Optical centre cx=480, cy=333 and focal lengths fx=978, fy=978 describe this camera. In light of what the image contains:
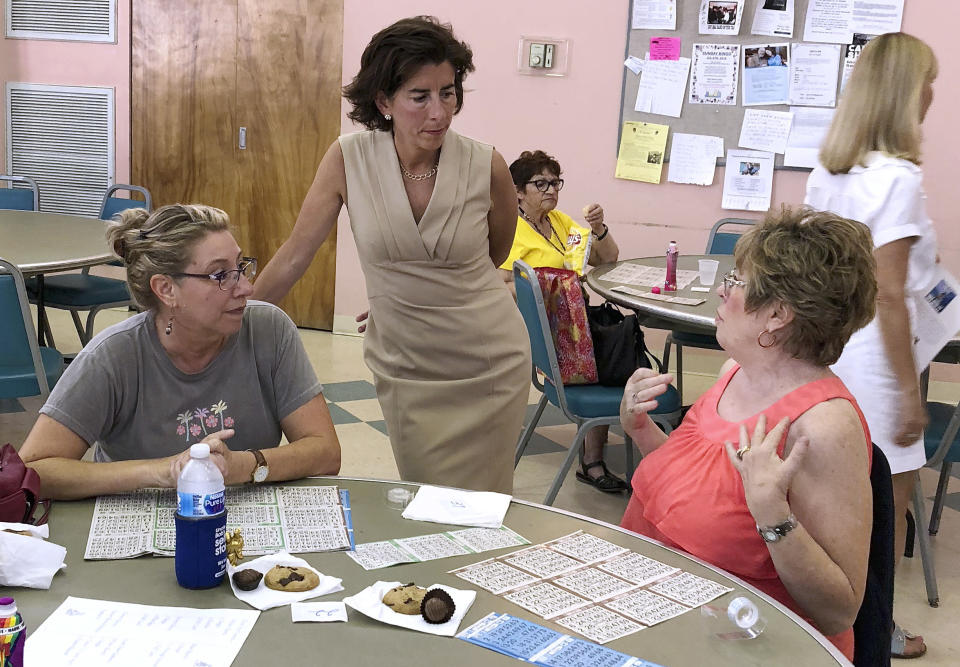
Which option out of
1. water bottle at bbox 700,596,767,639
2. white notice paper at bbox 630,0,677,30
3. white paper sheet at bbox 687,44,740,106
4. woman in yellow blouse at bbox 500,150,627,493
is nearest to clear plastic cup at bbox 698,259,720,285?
woman in yellow blouse at bbox 500,150,627,493

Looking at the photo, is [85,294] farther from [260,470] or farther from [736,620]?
[736,620]

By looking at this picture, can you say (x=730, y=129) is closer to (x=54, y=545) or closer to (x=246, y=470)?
(x=246, y=470)

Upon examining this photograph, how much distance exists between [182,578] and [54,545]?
20 centimetres

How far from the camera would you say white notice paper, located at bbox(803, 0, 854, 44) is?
4.99 meters

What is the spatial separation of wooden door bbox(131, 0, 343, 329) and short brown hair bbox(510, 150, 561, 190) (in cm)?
229

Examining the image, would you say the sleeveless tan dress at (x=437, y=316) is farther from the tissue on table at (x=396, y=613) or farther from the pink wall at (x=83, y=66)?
the pink wall at (x=83, y=66)

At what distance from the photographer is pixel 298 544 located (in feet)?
4.99

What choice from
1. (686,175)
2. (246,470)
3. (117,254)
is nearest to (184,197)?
(686,175)

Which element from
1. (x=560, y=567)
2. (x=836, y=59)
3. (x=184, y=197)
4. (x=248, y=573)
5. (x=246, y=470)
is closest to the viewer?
(x=248, y=573)

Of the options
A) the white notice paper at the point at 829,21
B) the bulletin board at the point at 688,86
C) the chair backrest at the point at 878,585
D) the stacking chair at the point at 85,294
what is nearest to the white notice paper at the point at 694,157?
the bulletin board at the point at 688,86

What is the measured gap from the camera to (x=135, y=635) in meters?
1.24

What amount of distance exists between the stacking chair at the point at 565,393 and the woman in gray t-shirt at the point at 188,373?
4.36ft

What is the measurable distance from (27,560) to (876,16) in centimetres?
487

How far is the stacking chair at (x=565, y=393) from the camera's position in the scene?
3.20 metres
